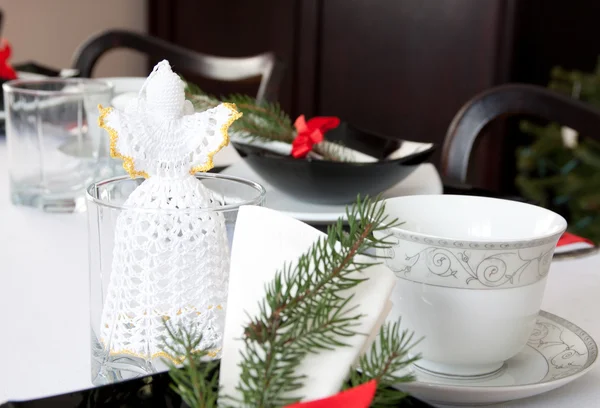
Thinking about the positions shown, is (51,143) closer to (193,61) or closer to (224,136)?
(224,136)

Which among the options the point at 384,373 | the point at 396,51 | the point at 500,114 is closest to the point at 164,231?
the point at 384,373

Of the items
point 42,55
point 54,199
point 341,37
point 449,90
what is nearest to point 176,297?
point 54,199

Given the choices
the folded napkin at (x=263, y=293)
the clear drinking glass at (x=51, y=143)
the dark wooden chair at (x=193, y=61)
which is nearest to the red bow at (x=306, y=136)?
the clear drinking glass at (x=51, y=143)

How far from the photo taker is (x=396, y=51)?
8.09 feet

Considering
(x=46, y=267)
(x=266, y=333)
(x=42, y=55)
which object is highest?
(x=266, y=333)

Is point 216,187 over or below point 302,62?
over

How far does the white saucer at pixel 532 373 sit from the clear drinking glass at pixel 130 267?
0.11m

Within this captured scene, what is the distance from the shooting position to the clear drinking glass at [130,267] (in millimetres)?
410

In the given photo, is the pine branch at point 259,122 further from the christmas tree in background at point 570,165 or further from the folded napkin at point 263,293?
the christmas tree in background at point 570,165

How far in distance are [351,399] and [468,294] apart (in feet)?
0.50

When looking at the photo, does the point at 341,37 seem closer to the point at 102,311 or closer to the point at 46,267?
the point at 46,267

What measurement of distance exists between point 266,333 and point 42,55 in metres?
2.97

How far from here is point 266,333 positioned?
0.31 meters

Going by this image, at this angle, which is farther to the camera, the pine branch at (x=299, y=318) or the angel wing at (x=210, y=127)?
the angel wing at (x=210, y=127)
